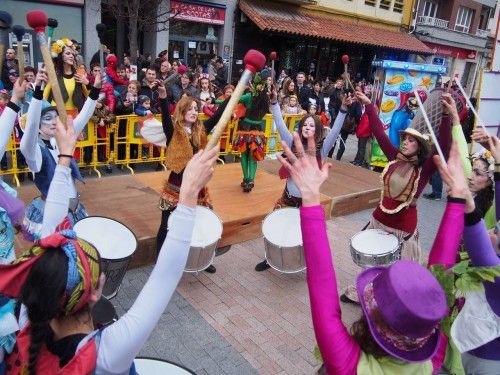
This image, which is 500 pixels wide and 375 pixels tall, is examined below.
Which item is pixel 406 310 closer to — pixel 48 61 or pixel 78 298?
pixel 78 298

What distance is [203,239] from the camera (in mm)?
3773

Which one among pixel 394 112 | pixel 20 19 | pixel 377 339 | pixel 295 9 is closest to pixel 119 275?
pixel 377 339

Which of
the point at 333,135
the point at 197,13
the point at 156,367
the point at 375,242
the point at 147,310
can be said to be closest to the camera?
the point at 147,310

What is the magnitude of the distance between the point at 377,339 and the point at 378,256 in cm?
235

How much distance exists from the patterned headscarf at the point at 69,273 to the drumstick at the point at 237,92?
A: 1.84 feet

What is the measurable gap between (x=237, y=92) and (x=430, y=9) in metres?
29.7

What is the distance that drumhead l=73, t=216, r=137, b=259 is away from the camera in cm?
319

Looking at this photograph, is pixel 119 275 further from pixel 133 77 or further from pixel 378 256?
pixel 133 77

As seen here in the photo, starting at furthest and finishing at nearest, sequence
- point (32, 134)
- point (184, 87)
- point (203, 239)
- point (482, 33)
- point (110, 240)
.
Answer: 1. point (482, 33)
2. point (184, 87)
3. point (203, 239)
4. point (110, 240)
5. point (32, 134)

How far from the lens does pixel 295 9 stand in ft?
64.3

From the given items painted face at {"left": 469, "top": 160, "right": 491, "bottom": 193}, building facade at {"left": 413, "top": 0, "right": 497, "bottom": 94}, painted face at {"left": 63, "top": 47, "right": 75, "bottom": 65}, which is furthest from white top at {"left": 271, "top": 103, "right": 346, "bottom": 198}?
building facade at {"left": 413, "top": 0, "right": 497, "bottom": 94}

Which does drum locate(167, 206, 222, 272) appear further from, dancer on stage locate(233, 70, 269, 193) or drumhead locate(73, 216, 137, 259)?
dancer on stage locate(233, 70, 269, 193)

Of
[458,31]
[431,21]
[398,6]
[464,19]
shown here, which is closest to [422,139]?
[398,6]

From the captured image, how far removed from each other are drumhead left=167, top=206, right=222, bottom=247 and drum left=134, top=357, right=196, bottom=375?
1650 millimetres
